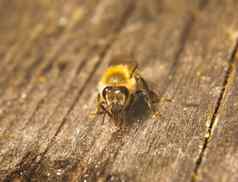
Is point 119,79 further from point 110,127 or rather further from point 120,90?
point 110,127

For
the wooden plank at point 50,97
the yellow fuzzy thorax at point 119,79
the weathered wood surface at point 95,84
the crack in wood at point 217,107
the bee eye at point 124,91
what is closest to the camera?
the crack in wood at point 217,107

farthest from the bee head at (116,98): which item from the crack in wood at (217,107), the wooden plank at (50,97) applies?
Result: the crack in wood at (217,107)

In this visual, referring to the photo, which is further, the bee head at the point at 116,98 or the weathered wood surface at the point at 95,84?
the bee head at the point at 116,98

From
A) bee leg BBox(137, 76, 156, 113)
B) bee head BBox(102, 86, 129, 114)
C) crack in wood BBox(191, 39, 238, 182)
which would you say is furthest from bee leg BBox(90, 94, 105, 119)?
crack in wood BBox(191, 39, 238, 182)

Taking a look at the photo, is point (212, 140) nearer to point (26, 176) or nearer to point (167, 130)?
point (167, 130)

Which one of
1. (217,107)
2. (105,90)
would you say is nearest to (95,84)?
(105,90)

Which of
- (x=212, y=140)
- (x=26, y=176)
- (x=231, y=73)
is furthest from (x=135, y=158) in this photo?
(x=231, y=73)

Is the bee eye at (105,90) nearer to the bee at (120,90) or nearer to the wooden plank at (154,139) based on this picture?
the bee at (120,90)
